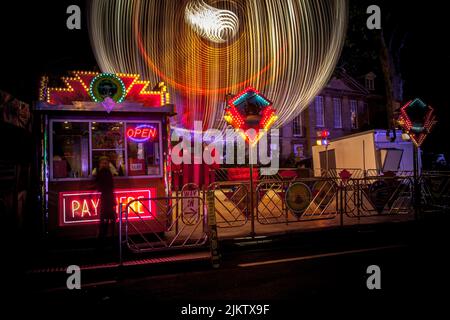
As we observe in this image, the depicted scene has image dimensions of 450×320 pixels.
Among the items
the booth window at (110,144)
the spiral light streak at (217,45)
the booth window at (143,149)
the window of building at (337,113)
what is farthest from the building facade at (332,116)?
the booth window at (110,144)

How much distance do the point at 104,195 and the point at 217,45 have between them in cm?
984

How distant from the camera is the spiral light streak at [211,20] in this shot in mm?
13773

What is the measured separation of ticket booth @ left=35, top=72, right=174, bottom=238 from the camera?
7922 millimetres

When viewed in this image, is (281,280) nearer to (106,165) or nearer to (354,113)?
(106,165)

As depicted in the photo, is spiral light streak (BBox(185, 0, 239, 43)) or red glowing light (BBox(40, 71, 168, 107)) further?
spiral light streak (BBox(185, 0, 239, 43))

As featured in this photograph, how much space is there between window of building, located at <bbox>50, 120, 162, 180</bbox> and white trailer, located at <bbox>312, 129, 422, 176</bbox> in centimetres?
1012

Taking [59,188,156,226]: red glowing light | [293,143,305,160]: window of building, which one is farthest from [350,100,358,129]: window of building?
[59,188,156,226]: red glowing light

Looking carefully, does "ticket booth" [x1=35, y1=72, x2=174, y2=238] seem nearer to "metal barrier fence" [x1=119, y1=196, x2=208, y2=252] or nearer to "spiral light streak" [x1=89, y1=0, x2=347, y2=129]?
"metal barrier fence" [x1=119, y1=196, x2=208, y2=252]

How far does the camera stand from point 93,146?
8227 millimetres

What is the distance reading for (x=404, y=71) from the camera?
27688 millimetres

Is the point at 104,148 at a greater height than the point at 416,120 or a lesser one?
lesser

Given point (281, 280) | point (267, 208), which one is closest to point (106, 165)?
point (281, 280)

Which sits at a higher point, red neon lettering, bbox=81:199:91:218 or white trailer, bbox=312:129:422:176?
white trailer, bbox=312:129:422:176
